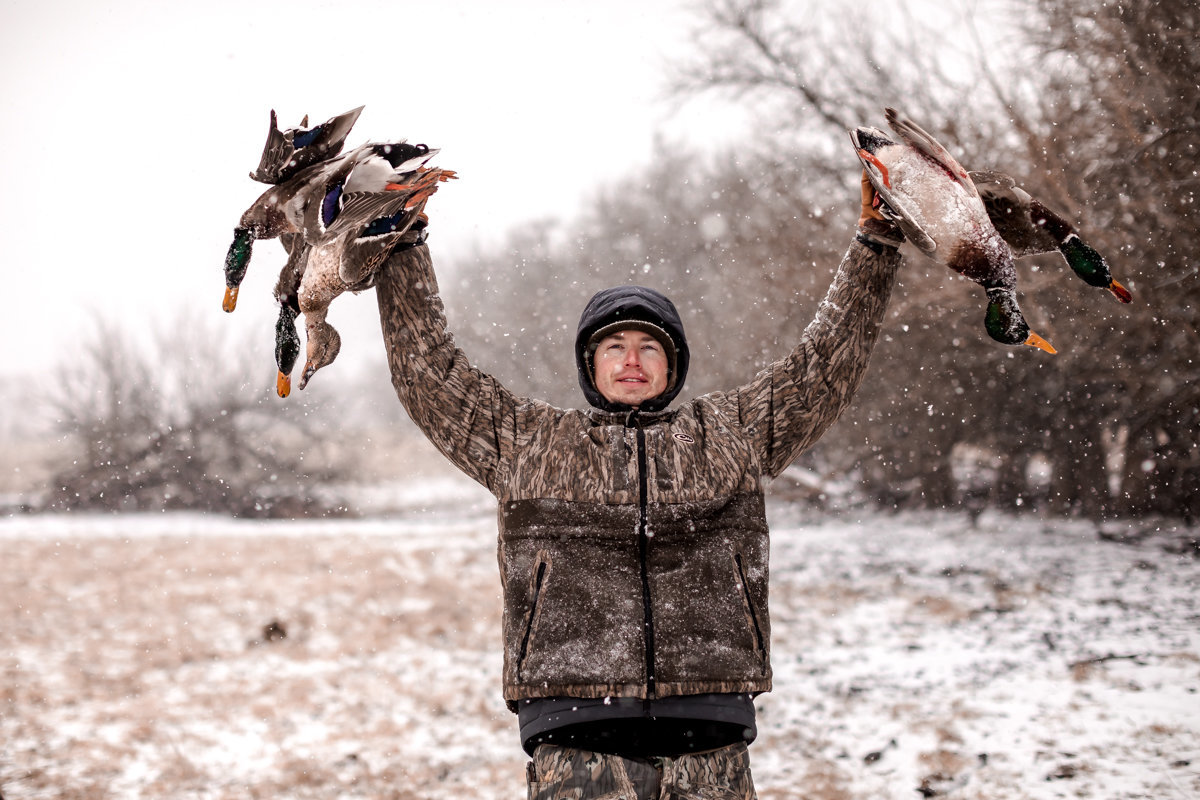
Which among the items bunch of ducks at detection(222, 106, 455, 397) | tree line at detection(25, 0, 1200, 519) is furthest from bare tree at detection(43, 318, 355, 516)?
bunch of ducks at detection(222, 106, 455, 397)

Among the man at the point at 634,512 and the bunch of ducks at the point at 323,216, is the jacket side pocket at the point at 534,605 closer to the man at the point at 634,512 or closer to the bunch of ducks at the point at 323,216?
the man at the point at 634,512

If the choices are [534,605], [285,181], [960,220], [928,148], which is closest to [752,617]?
[534,605]

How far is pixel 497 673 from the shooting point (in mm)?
5848

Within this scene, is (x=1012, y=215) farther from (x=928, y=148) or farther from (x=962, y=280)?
(x=962, y=280)

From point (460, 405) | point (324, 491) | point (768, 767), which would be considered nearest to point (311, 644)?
point (768, 767)

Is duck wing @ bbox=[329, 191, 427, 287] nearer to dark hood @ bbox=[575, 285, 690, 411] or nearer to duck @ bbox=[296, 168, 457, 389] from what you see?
duck @ bbox=[296, 168, 457, 389]

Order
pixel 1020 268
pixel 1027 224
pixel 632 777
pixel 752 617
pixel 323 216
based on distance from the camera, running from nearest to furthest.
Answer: pixel 632 777 < pixel 752 617 < pixel 323 216 < pixel 1027 224 < pixel 1020 268

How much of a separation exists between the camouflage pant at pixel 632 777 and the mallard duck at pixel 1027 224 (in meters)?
1.36

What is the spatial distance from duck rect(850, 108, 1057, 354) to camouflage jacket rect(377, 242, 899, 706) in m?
0.18

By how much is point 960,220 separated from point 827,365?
42 cm

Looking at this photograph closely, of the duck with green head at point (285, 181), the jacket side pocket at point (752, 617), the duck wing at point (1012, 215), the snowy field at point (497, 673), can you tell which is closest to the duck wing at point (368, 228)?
the duck with green head at point (285, 181)

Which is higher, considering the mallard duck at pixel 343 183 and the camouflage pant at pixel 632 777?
the mallard duck at pixel 343 183

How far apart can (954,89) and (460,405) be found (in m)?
7.62

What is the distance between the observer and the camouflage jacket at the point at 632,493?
69.9 inches
